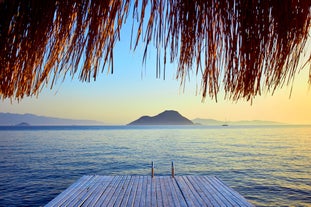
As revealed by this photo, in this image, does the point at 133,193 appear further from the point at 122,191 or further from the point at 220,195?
the point at 220,195

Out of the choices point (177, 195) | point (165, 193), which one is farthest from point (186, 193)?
point (165, 193)

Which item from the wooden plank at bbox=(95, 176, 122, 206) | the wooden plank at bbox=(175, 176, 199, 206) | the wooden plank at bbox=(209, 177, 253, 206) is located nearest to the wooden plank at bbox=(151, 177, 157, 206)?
the wooden plank at bbox=(175, 176, 199, 206)

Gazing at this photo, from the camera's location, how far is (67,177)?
29.5 meters

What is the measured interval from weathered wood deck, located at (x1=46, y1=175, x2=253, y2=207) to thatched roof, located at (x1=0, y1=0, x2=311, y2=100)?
26.6ft

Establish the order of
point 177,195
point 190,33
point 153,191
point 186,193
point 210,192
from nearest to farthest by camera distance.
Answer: point 190,33 → point 177,195 → point 186,193 → point 210,192 → point 153,191

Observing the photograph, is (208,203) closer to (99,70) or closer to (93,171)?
(99,70)

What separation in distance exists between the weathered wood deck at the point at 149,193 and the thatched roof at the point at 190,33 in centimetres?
810

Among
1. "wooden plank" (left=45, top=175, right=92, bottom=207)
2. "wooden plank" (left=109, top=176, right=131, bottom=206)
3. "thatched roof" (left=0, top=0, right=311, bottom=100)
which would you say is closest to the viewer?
"thatched roof" (left=0, top=0, right=311, bottom=100)

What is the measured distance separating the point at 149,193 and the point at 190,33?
9.79 metres

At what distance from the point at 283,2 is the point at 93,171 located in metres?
33.5

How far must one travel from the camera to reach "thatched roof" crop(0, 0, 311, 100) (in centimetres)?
138

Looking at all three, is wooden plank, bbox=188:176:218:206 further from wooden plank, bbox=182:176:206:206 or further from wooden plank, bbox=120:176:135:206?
wooden plank, bbox=120:176:135:206

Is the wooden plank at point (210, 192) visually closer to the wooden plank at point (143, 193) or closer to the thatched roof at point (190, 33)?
the wooden plank at point (143, 193)

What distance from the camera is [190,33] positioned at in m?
1.41
